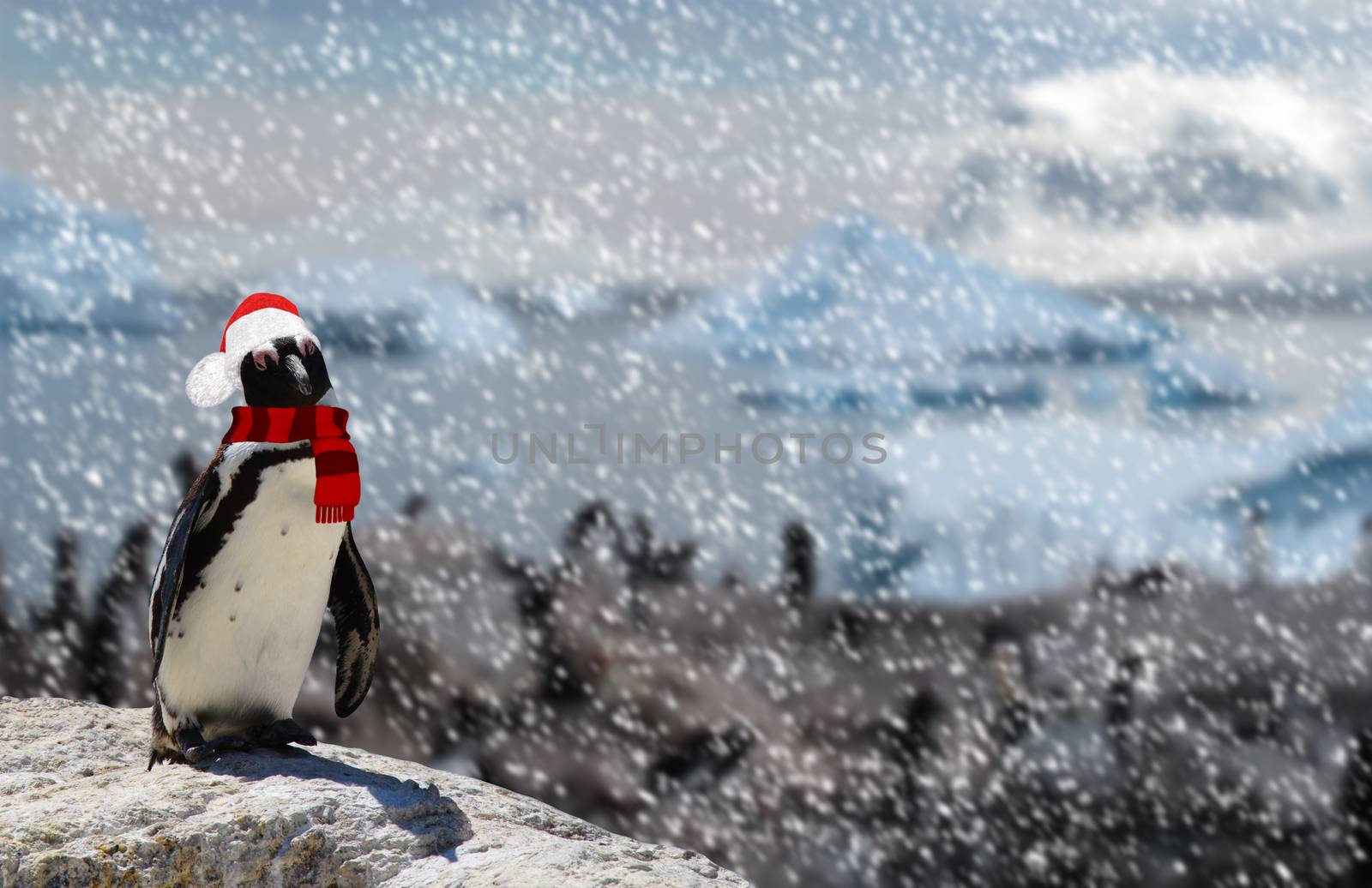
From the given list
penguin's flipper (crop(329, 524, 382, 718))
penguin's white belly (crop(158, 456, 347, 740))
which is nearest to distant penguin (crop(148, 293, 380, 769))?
penguin's white belly (crop(158, 456, 347, 740))

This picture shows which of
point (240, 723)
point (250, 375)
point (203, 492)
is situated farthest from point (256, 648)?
point (250, 375)

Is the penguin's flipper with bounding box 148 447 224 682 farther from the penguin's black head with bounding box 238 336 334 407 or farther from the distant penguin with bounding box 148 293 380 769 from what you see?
the penguin's black head with bounding box 238 336 334 407

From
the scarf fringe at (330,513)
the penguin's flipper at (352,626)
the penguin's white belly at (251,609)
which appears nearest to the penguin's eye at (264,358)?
the penguin's white belly at (251,609)

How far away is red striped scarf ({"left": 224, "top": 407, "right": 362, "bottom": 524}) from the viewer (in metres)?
2.97

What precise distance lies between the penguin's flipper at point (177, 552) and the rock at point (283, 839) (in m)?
0.35

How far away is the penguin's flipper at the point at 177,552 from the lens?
9.83 feet

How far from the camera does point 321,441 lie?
2986 mm

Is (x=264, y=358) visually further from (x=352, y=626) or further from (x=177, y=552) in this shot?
(x=352, y=626)

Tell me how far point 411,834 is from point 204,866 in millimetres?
403

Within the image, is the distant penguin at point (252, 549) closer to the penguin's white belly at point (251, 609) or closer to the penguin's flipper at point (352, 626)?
the penguin's white belly at point (251, 609)

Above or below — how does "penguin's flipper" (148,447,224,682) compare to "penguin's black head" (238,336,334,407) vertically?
below

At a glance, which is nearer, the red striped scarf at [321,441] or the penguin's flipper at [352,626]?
the red striped scarf at [321,441]

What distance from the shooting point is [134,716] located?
12.6ft

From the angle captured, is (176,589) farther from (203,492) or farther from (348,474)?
(348,474)
